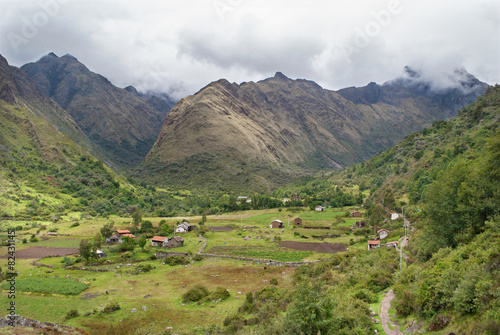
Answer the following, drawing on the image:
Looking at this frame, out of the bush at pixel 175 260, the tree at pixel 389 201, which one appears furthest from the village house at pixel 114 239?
the tree at pixel 389 201

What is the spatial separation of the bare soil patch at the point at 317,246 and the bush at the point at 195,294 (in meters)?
30.9

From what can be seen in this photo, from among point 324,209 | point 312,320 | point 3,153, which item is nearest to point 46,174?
point 3,153

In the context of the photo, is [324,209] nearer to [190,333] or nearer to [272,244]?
[272,244]

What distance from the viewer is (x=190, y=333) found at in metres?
25.2

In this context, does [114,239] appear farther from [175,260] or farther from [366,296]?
[366,296]

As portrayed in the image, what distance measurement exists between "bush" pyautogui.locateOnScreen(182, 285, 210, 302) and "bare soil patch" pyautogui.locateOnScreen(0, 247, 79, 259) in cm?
3642

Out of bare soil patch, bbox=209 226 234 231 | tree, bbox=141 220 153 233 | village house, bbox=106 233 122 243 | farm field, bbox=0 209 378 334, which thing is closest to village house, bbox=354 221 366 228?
farm field, bbox=0 209 378 334

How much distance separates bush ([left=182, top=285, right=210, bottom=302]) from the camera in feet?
115

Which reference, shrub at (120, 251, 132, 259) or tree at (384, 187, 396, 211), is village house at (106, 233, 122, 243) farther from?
tree at (384, 187, 396, 211)

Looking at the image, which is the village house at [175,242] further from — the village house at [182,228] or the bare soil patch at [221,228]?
the bare soil patch at [221,228]

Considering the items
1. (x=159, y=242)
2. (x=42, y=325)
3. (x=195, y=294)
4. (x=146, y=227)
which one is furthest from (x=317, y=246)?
(x=42, y=325)

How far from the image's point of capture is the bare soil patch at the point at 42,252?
5625 centimetres

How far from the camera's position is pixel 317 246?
6481 centimetres

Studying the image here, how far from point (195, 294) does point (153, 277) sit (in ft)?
41.5
